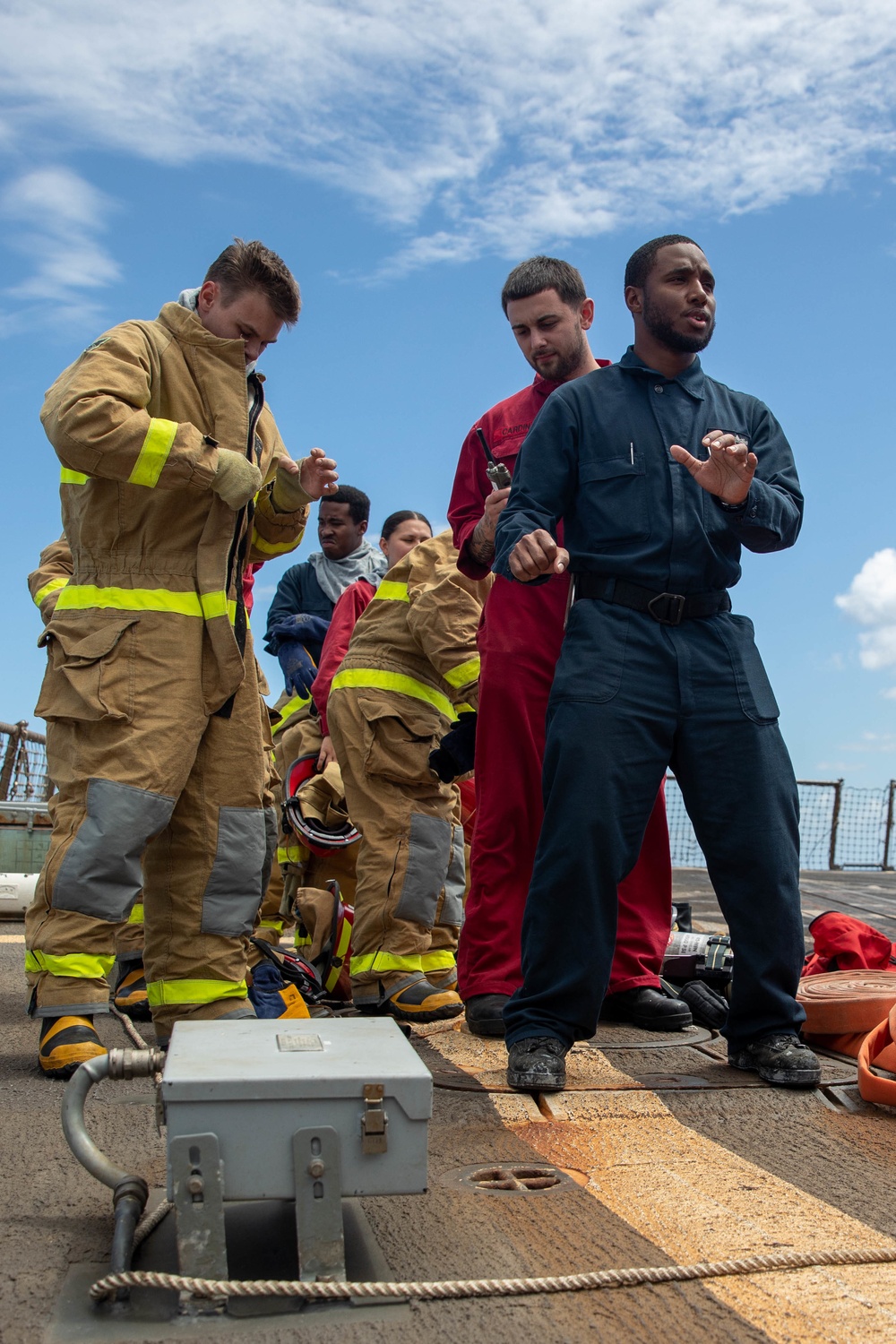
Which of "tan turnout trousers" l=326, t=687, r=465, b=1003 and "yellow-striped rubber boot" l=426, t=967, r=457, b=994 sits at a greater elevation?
"tan turnout trousers" l=326, t=687, r=465, b=1003

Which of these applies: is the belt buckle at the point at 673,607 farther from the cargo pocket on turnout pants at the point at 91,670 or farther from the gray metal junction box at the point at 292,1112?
the gray metal junction box at the point at 292,1112

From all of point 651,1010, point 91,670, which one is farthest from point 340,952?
point 91,670

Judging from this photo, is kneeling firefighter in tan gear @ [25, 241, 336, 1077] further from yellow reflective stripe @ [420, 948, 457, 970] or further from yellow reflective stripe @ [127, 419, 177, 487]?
yellow reflective stripe @ [420, 948, 457, 970]

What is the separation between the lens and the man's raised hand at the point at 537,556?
2.88 meters

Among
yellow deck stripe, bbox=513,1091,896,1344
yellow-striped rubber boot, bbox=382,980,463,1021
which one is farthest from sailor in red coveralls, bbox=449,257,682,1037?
yellow deck stripe, bbox=513,1091,896,1344

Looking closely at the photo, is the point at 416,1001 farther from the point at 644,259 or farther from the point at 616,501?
the point at 644,259

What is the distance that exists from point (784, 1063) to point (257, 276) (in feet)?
7.99

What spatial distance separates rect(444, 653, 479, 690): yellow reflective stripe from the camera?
419cm

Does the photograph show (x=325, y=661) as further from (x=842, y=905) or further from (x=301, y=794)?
(x=842, y=905)

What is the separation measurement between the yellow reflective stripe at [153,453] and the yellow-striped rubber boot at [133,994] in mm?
1693

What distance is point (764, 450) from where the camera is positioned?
3301 mm

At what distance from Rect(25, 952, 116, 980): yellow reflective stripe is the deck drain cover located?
1228mm

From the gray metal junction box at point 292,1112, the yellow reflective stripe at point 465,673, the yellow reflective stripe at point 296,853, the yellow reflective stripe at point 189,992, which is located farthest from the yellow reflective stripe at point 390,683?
the gray metal junction box at point 292,1112

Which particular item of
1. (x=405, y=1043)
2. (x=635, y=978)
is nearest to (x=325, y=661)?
(x=635, y=978)
